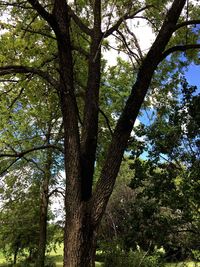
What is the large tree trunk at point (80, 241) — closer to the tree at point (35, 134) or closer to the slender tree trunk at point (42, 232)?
the tree at point (35, 134)

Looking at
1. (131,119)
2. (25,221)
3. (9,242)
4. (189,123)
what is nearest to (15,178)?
(25,221)

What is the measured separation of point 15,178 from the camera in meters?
16.4

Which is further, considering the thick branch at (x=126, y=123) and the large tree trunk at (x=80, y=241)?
the thick branch at (x=126, y=123)

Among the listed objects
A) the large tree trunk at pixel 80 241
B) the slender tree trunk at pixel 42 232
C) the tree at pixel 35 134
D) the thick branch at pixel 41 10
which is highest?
the tree at pixel 35 134

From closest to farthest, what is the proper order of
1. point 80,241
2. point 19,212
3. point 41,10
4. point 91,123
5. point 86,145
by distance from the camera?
point 80,241 → point 41,10 → point 86,145 → point 91,123 → point 19,212

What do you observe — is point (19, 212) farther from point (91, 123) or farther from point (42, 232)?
point (91, 123)

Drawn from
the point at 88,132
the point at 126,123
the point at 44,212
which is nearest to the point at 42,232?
the point at 44,212

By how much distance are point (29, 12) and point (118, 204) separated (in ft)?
72.5

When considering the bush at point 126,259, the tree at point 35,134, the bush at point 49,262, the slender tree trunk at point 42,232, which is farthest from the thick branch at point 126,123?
the bush at point 49,262

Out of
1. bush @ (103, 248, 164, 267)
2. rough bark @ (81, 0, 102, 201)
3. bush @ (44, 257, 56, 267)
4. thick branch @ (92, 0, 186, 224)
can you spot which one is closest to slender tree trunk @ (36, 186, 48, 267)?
bush @ (103, 248, 164, 267)

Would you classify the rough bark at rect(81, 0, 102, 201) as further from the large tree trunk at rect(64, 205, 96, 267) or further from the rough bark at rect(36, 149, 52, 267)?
the rough bark at rect(36, 149, 52, 267)

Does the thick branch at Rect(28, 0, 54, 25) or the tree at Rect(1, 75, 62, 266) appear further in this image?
the tree at Rect(1, 75, 62, 266)

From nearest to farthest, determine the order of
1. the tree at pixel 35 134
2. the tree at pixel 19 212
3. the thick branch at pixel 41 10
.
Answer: the thick branch at pixel 41 10 → the tree at pixel 35 134 → the tree at pixel 19 212

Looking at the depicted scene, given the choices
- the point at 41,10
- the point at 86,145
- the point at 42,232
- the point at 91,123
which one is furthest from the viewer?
the point at 42,232
